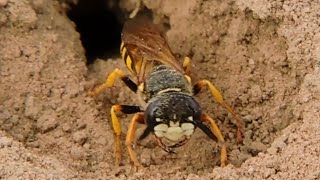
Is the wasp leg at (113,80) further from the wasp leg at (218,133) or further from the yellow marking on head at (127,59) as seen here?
the wasp leg at (218,133)

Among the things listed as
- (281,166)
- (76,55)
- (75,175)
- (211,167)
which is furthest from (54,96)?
(281,166)

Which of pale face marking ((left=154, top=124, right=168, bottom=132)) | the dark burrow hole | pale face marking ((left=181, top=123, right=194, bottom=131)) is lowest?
the dark burrow hole

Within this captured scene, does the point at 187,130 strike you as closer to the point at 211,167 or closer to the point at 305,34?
the point at 211,167

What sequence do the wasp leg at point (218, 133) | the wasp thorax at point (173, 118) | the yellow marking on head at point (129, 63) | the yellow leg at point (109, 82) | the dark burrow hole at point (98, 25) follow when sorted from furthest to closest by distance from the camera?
the dark burrow hole at point (98, 25) < the yellow marking on head at point (129, 63) < the yellow leg at point (109, 82) < the wasp leg at point (218, 133) < the wasp thorax at point (173, 118)

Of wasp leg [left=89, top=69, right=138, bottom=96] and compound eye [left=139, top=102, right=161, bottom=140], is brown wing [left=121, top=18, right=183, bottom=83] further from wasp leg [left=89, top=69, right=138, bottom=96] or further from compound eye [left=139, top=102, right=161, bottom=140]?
compound eye [left=139, top=102, right=161, bottom=140]

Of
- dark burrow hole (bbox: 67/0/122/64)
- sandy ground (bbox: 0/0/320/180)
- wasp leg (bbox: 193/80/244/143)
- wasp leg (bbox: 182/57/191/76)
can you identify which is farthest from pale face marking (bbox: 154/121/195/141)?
→ dark burrow hole (bbox: 67/0/122/64)

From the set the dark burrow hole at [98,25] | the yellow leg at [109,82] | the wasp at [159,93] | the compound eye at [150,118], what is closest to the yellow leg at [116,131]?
the wasp at [159,93]
